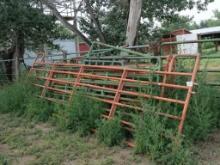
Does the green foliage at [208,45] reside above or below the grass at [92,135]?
above

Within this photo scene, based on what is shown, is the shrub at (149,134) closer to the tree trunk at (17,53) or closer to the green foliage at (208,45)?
the green foliage at (208,45)

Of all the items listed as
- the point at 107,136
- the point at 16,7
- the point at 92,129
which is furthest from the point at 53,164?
the point at 16,7

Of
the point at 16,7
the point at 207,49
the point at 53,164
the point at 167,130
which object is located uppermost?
the point at 16,7

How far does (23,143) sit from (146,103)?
2184mm

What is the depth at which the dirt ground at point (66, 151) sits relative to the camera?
15.0 feet

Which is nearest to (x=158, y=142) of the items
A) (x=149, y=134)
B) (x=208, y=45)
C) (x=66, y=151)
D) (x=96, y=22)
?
(x=149, y=134)

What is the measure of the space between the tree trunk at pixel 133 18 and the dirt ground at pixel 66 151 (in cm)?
516

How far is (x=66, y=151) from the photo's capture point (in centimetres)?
508

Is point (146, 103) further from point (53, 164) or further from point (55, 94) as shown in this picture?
point (55, 94)

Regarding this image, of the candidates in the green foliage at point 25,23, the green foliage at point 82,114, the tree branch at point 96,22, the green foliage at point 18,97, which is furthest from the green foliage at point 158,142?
the tree branch at point 96,22

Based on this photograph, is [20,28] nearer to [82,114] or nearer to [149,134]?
[82,114]

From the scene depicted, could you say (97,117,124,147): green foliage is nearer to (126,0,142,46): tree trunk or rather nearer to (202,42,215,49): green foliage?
(202,42,215,49): green foliage

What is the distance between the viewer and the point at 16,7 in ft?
42.8

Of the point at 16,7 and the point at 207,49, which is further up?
the point at 16,7
